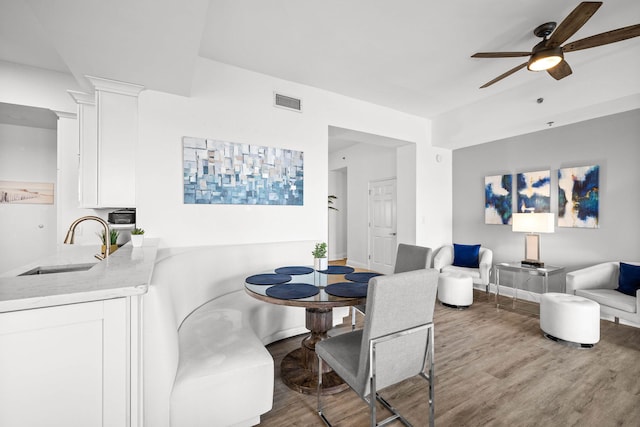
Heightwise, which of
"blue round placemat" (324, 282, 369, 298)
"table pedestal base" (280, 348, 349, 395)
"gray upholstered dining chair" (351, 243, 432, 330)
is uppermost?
"gray upholstered dining chair" (351, 243, 432, 330)

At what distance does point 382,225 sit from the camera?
235 inches

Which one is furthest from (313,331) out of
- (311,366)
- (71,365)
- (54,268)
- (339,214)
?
(339,214)

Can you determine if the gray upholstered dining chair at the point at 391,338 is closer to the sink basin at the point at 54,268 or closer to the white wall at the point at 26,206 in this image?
the sink basin at the point at 54,268

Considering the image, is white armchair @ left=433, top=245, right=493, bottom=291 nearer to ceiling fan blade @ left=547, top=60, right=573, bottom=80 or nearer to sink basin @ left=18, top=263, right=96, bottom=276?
ceiling fan blade @ left=547, top=60, right=573, bottom=80

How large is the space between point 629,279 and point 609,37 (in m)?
2.50

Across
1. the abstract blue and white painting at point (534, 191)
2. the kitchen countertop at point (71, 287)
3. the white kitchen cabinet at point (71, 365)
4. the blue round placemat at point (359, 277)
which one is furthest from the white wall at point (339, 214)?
the white kitchen cabinet at point (71, 365)

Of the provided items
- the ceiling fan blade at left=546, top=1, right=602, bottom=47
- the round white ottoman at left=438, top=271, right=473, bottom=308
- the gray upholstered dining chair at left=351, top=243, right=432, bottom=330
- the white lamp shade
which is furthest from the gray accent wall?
the gray upholstered dining chair at left=351, top=243, right=432, bottom=330

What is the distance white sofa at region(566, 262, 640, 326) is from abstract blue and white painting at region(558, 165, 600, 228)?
598mm

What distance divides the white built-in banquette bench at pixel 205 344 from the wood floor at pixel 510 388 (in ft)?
1.04

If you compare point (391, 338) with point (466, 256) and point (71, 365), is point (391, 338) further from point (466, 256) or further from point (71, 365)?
point (466, 256)

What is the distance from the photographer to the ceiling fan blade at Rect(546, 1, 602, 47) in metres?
1.75

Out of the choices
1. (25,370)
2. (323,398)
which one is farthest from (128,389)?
(323,398)

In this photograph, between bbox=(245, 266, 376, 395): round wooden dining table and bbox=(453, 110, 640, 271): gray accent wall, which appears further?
bbox=(453, 110, 640, 271): gray accent wall

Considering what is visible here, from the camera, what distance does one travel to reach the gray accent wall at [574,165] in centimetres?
330
